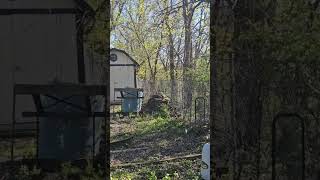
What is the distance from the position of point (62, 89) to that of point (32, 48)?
0.29 meters

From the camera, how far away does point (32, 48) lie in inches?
103

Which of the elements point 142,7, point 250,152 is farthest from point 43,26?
point 142,7

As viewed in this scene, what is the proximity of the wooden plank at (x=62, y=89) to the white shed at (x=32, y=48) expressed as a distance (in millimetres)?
29

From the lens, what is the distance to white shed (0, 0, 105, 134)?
2617 mm

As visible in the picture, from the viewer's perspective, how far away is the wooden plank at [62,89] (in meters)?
2.61

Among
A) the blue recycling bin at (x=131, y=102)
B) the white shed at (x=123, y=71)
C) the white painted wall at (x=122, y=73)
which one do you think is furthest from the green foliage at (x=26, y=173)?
the white painted wall at (x=122, y=73)

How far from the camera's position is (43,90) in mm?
2605

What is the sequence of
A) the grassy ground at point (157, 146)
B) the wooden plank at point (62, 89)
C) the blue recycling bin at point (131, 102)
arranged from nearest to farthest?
the wooden plank at point (62, 89), the grassy ground at point (157, 146), the blue recycling bin at point (131, 102)

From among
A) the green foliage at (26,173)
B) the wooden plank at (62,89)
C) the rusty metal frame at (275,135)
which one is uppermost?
the wooden plank at (62,89)

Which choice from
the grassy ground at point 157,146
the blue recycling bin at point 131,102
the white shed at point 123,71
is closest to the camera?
the grassy ground at point 157,146

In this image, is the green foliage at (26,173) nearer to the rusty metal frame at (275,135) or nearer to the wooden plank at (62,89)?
the wooden plank at (62,89)

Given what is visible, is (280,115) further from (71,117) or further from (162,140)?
(162,140)

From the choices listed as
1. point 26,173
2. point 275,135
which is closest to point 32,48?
point 26,173

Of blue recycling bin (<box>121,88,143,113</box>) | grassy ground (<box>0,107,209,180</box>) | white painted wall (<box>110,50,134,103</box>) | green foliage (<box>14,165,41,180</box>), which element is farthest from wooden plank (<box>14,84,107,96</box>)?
white painted wall (<box>110,50,134,103</box>)
